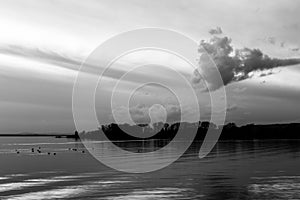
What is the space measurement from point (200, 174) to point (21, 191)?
20.7m

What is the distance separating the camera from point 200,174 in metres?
48.5

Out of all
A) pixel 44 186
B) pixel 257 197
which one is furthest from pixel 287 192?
pixel 44 186

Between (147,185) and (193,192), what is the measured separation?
20.6ft

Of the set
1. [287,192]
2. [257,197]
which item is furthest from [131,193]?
[287,192]

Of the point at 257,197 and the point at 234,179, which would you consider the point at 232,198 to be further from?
the point at 234,179

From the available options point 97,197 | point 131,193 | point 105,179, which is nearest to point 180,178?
point 105,179

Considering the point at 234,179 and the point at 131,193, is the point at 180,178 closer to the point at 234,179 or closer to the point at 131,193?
the point at 234,179

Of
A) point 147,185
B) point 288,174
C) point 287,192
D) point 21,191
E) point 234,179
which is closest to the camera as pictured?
point 287,192

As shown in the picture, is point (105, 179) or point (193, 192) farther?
point (105, 179)

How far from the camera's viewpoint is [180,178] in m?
44.3

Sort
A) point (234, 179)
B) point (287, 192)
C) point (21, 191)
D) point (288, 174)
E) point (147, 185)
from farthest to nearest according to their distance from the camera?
point (288, 174) < point (234, 179) < point (147, 185) < point (21, 191) < point (287, 192)

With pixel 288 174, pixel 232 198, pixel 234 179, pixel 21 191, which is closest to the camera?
pixel 232 198

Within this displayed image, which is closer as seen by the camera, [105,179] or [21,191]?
[21,191]

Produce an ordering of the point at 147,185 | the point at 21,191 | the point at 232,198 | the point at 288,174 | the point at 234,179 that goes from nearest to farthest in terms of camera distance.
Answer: the point at 232,198
the point at 21,191
the point at 147,185
the point at 234,179
the point at 288,174
